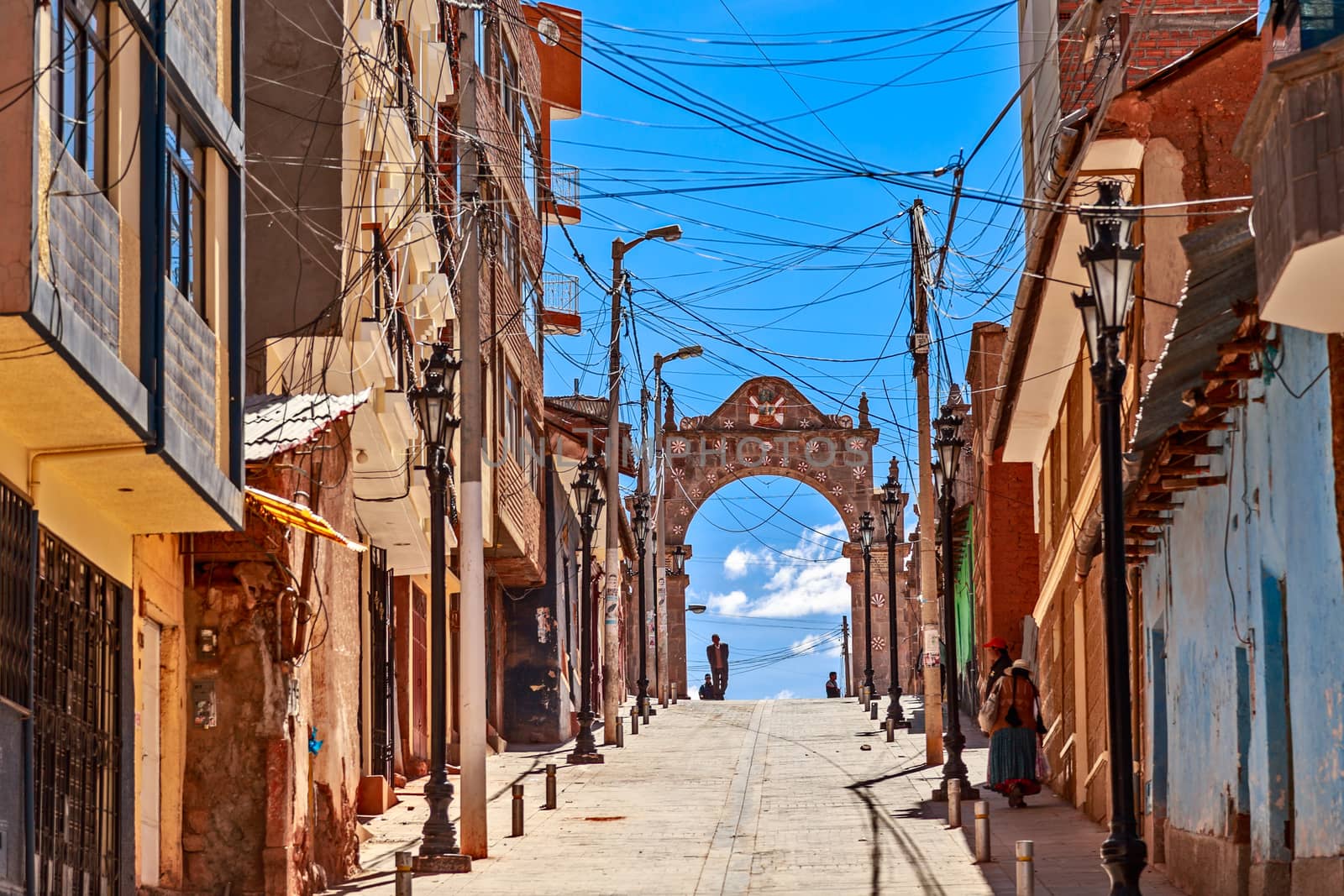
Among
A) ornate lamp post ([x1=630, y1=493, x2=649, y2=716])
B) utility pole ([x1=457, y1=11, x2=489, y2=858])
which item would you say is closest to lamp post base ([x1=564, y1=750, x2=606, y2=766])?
utility pole ([x1=457, y1=11, x2=489, y2=858])

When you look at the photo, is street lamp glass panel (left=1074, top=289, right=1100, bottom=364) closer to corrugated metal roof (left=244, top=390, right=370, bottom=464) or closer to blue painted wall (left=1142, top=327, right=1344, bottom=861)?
blue painted wall (left=1142, top=327, right=1344, bottom=861)

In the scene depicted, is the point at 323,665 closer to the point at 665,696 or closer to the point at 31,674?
the point at 31,674

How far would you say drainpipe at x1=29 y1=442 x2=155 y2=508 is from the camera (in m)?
11.6

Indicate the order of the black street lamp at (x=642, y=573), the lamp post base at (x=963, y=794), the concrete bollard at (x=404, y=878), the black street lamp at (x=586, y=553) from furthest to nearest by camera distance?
1. the black street lamp at (x=642, y=573)
2. the black street lamp at (x=586, y=553)
3. the lamp post base at (x=963, y=794)
4. the concrete bollard at (x=404, y=878)

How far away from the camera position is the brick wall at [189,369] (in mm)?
12570

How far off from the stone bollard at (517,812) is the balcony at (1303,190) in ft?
39.0

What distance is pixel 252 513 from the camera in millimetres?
15422

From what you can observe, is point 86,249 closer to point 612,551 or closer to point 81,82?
point 81,82

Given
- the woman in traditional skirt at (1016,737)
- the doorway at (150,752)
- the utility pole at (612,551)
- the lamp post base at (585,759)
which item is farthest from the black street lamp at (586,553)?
the doorway at (150,752)

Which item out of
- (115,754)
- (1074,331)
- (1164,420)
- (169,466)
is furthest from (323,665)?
(1074,331)

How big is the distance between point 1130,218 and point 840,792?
542 inches

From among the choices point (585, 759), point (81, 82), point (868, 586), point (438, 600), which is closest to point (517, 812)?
point (438, 600)

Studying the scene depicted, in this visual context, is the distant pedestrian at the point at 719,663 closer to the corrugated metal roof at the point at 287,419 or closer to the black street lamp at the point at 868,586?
the black street lamp at the point at 868,586

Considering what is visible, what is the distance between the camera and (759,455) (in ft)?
205
